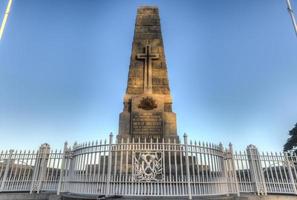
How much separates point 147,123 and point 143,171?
136 inches

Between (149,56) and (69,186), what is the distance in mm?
7369

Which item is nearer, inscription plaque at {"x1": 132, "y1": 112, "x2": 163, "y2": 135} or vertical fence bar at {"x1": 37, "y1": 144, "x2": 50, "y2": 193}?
vertical fence bar at {"x1": 37, "y1": 144, "x2": 50, "y2": 193}

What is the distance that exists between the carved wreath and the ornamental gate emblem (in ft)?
11.5

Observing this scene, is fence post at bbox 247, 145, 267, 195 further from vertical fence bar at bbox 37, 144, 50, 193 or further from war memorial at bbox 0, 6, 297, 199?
vertical fence bar at bbox 37, 144, 50, 193

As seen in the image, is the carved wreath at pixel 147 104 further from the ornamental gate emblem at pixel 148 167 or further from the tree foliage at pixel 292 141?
the tree foliage at pixel 292 141

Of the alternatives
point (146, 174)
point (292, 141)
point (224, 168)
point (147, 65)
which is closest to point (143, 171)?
point (146, 174)

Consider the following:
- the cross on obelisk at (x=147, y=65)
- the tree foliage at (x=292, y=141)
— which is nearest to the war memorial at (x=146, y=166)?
the cross on obelisk at (x=147, y=65)

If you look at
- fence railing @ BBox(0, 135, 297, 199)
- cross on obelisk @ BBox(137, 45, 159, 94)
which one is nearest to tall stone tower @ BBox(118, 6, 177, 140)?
cross on obelisk @ BBox(137, 45, 159, 94)

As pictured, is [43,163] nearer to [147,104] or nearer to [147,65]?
[147,104]

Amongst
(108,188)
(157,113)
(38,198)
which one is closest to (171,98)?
(157,113)

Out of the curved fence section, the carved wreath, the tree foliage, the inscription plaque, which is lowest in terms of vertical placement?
the curved fence section

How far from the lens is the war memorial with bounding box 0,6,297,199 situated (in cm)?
609

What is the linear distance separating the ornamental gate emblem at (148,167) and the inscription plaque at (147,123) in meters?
2.62

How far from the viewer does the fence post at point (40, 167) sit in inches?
302
